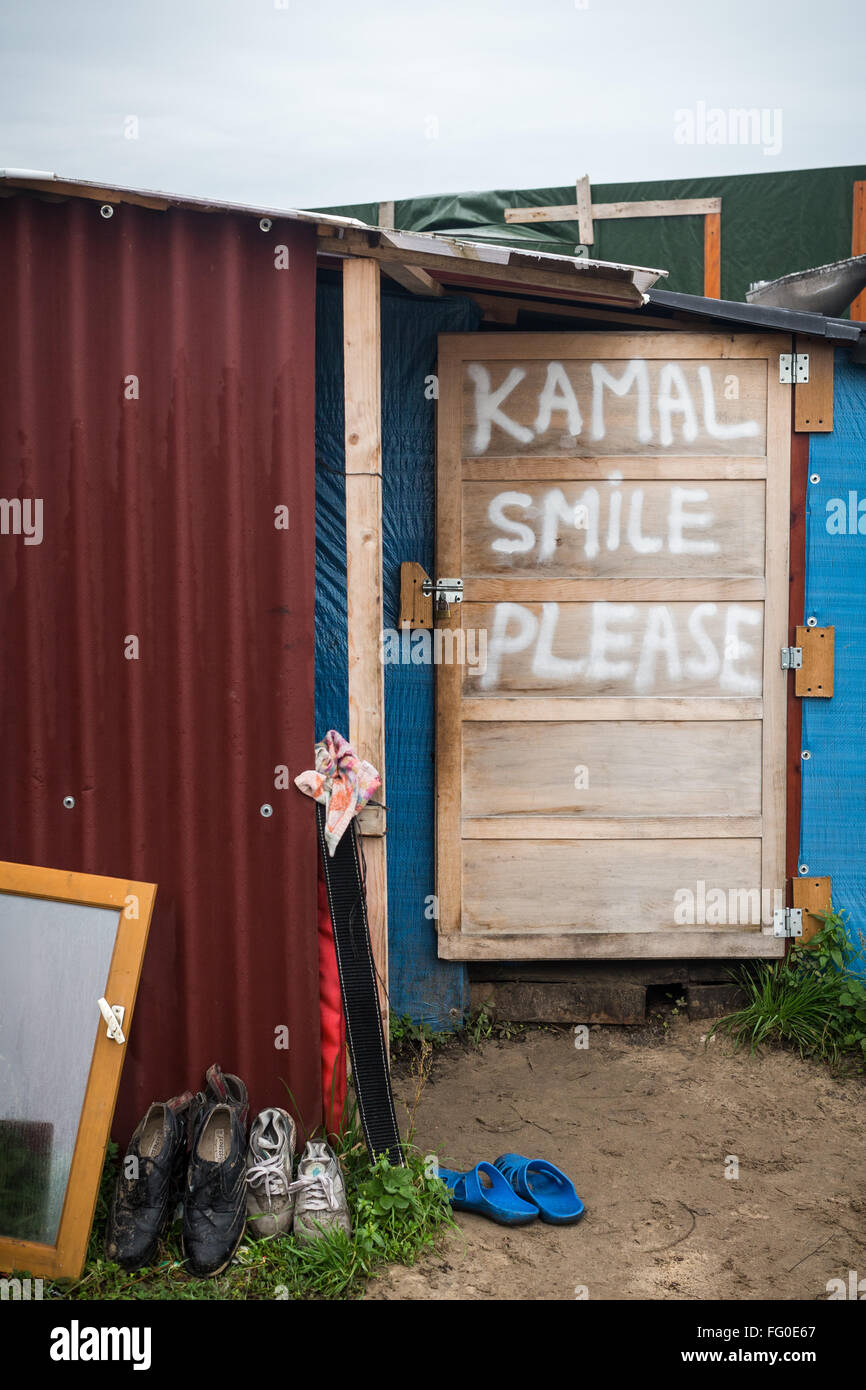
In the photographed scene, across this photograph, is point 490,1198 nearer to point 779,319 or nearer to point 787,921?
point 787,921

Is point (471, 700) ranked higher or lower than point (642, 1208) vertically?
higher

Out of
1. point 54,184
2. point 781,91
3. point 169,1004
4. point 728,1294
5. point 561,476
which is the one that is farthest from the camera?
point 781,91

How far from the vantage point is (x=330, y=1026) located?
340cm

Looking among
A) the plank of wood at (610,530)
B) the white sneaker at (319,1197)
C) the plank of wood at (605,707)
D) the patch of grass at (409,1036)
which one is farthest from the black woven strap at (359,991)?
the plank of wood at (610,530)

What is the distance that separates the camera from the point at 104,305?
321cm

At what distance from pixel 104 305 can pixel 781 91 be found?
5.82 m

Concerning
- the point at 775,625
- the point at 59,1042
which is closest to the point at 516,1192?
the point at 59,1042

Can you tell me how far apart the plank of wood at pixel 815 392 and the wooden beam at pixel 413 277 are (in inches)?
69.3

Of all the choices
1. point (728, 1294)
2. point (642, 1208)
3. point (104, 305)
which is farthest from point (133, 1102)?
point (104, 305)

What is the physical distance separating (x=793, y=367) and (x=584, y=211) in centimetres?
372

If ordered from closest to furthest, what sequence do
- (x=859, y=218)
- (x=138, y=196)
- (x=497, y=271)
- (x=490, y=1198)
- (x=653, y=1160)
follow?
(x=138, y=196) → (x=490, y=1198) → (x=497, y=271) → (x=653, y=1160) → (x=859, y=218)

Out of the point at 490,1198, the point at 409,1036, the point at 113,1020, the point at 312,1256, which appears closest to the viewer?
the point at 312,1256

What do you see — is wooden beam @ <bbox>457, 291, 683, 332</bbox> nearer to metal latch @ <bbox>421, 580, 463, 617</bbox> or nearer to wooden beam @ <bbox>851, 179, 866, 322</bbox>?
metal latch @ <bbox>421, 580, 463, 617</bbox>

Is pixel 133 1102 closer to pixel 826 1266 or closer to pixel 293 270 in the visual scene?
pixel 826 1266
